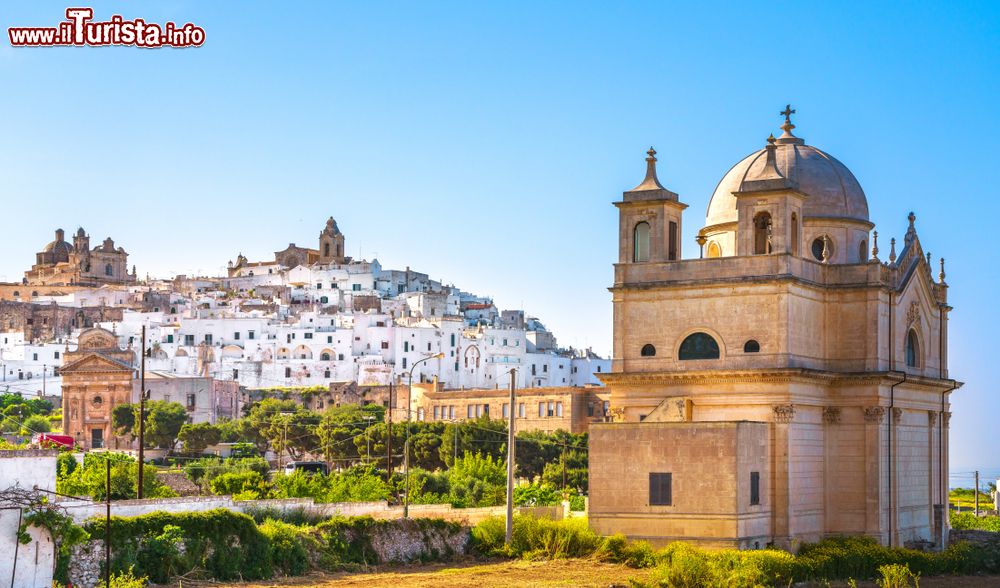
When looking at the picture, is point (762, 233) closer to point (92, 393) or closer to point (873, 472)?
point (873, 472)

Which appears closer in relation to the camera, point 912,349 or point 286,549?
point 286,549

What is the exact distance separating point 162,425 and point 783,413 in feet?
162

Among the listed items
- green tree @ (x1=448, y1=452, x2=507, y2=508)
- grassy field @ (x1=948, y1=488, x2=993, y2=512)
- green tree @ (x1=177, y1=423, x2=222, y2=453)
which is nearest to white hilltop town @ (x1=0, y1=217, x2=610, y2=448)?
green tree @ (x1=177, y1=423, x2=222, y2=453)

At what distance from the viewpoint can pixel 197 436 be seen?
254 ft

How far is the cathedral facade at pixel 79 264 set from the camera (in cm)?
13725

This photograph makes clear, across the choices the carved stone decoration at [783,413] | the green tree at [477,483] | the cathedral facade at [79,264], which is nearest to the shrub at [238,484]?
the green tree at [477,483]

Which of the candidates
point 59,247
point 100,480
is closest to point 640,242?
point 100,480

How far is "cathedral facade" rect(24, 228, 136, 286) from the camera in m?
137

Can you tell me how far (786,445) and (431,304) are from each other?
83747mm

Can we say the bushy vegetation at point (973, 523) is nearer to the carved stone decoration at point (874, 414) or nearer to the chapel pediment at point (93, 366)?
the carved stone decoration at point (874, 414)

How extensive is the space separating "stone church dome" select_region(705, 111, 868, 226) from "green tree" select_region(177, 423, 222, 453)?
136 ft

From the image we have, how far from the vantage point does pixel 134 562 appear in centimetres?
3041

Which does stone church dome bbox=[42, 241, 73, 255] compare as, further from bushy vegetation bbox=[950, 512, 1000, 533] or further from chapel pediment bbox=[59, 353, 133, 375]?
bushy vegetation bbox=[950, 512, 1000, 533]

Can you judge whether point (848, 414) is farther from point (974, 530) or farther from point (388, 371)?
point (388, 371)
